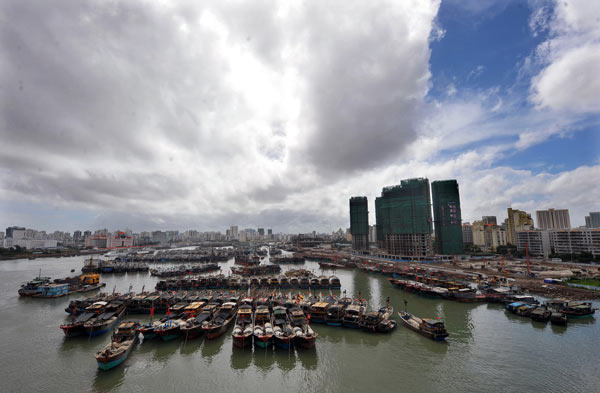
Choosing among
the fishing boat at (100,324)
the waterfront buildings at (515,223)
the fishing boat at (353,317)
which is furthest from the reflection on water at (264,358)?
the waterfront buildings at (515,223)

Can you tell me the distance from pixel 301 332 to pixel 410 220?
238 ft

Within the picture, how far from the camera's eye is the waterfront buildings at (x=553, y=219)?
4235 inches

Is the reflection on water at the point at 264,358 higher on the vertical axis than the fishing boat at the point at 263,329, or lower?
lower

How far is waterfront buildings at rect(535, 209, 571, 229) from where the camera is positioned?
108 meters

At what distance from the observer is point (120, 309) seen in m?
26.7

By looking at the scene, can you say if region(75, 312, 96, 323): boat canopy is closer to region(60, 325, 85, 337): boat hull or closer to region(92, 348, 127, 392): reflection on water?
region(60, 325, 85, 337): boat hull

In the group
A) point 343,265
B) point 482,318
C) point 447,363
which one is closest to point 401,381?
point 447,363

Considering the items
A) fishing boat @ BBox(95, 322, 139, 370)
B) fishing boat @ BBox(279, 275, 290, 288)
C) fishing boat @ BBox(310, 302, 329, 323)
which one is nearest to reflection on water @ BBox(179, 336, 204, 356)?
fishing boat @ BBox(95, 322, 139, 370)

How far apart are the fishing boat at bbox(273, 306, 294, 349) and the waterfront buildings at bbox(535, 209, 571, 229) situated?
140044 mm

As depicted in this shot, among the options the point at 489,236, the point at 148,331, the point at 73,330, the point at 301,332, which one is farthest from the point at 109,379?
the point at 489,236

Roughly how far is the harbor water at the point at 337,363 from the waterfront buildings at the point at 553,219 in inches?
4689

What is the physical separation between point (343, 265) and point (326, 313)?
51386 mm

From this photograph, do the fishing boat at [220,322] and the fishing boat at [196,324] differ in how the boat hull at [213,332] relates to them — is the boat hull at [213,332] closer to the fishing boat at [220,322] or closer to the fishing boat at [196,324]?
the fishing boat at [220,322]

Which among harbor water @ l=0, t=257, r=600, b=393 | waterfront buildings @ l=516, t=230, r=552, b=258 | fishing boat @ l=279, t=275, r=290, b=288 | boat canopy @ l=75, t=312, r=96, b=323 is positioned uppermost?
waterfront buildings @ l=516, t=230, r=552, b=258
